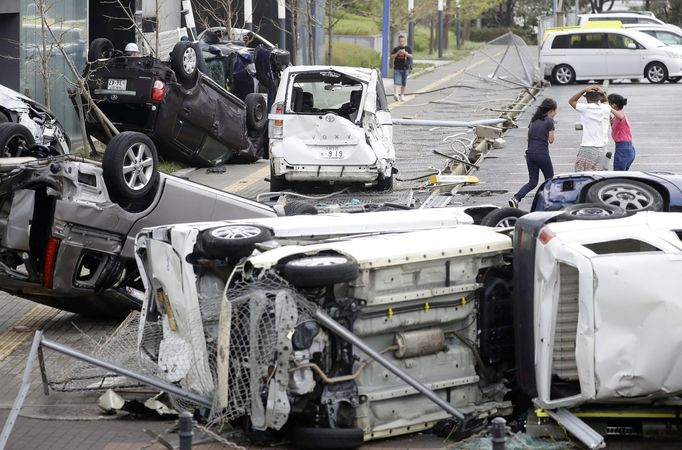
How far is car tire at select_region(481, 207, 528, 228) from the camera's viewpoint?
10898 millimetres

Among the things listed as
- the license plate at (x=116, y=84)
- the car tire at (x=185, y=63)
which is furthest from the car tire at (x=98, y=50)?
the car tire at (x=185, y=63)

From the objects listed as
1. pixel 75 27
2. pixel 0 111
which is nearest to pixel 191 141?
pixel 0 111

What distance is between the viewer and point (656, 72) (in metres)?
40.9

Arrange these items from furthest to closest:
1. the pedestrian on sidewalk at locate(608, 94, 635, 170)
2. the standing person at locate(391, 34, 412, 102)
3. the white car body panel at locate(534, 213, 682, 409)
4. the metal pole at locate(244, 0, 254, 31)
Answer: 1. the standing person at locate(391, 34, 412, 102)
2. the metal pole at locate(244, 0, 254, 31)
3. the pedestrian on sidewalk at locate(608, 94, 635, 170)
4. the white car body panel at locate(534, 213, 682, 409)

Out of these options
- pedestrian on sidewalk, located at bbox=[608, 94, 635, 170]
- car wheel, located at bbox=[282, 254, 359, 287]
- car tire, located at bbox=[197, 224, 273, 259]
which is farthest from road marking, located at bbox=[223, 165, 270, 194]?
car wheel, located at bbox=[282, 254, 359, 287]

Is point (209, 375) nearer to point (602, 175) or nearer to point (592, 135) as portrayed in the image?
point (602, 175)

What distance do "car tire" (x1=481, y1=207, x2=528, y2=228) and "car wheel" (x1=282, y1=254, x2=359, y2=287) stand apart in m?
2.55

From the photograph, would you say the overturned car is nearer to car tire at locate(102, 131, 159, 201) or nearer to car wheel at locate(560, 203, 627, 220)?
car wheel at locate(560, 203, 627, 220)

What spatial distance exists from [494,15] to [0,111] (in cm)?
7436

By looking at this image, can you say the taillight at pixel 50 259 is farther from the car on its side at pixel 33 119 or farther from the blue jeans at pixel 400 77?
the blue jeans at pixel 400 77

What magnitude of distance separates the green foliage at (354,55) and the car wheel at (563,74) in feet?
28.8

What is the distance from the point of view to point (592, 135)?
1764 centimetres

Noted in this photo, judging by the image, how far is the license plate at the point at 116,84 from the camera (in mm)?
20817

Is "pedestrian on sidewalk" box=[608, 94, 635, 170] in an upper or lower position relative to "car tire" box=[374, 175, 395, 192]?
upper
